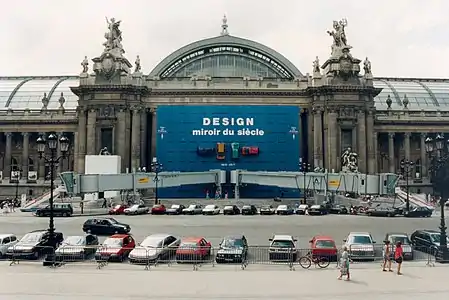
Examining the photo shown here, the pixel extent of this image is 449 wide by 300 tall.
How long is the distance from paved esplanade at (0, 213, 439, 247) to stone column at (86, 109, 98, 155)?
36118 millimetres

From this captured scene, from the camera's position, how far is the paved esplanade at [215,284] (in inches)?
802

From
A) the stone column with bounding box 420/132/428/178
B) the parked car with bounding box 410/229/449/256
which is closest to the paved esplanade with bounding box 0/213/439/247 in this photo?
the parked car with bounding box 410/229/449/256

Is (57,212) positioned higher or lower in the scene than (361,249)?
higher

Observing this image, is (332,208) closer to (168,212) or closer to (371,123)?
(168,212)

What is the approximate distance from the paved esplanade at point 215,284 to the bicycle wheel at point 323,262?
1.04 meters

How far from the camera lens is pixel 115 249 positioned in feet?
94.9

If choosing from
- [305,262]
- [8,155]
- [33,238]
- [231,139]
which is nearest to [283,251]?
[305,262]

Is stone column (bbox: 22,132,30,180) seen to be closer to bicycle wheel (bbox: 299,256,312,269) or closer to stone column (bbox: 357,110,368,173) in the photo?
stone column (bbox: 357,110,368,173)

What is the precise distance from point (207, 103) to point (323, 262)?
63.6 metres

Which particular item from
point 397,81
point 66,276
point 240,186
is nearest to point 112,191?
point 240,186

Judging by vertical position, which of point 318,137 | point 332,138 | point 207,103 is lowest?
point 332,138

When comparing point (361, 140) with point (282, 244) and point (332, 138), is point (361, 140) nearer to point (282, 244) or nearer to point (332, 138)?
point (332, 138)

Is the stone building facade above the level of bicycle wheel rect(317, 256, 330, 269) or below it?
above

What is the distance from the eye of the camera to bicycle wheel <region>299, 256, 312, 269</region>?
27.5 metres
